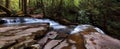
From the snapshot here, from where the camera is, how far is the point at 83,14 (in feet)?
66.7

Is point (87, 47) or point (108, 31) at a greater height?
point (87, 47)

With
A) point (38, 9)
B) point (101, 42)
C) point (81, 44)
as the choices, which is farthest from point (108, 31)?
point (38, 9)

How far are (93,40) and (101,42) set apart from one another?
0.42 metres

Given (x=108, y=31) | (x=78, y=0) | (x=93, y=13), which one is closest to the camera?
(x=108, y=31)

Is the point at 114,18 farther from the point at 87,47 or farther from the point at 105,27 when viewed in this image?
the point at 87,47

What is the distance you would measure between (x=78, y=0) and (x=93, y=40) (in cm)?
1741

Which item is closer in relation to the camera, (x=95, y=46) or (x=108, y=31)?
(x=95, y=46)

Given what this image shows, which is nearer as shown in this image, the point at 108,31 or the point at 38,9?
the point at 108,31

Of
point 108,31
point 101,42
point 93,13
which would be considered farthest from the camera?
point 93,13

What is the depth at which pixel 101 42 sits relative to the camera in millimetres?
8766

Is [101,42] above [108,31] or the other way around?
above

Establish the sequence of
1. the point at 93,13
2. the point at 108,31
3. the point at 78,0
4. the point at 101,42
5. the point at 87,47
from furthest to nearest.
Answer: the point at 78,0 < the point at 93,13 < the point at 108,31 < the point at 101,42 < the point at 87,47

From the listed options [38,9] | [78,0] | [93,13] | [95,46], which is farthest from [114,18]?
[95,46]

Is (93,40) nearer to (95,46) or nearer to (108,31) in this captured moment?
(95,46)
